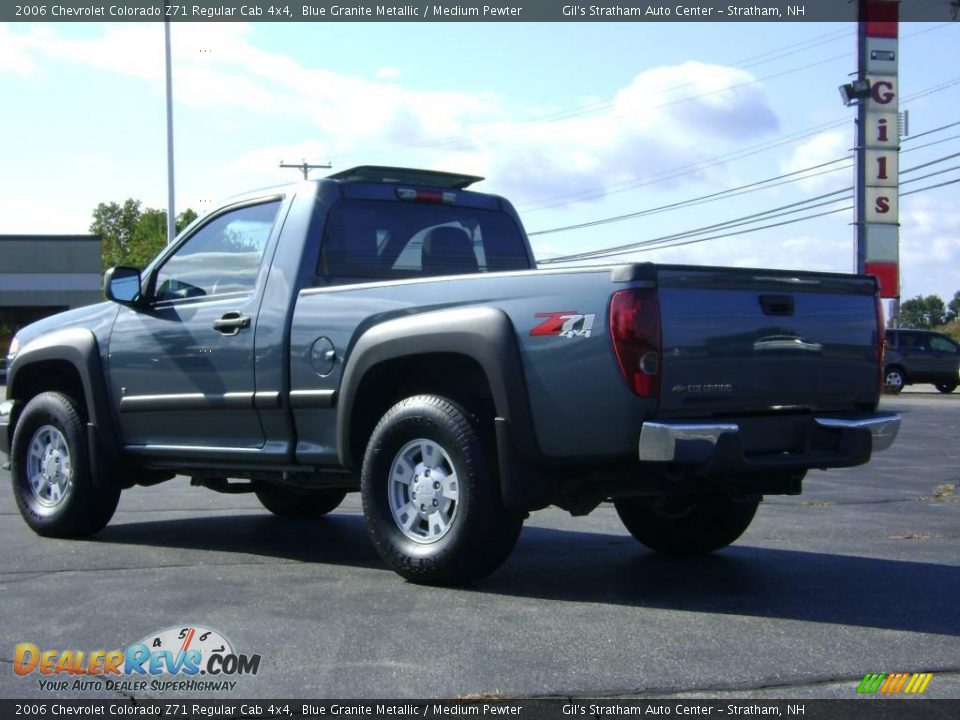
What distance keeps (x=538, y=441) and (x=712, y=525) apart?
5.73ft

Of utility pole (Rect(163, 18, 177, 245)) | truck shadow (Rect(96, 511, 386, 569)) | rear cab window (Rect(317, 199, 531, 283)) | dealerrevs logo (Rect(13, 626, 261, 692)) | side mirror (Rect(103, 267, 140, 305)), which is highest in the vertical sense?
utility pole (Rect(163, 18, 177, 245))

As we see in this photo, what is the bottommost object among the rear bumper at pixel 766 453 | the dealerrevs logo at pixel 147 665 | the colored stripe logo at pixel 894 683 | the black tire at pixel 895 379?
the black tire at pixel 895 379

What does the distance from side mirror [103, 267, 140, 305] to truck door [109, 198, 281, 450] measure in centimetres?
9

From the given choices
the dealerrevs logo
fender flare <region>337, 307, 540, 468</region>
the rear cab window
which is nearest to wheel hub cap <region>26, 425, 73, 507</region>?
the rear cab window

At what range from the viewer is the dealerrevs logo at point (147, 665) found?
4402mm

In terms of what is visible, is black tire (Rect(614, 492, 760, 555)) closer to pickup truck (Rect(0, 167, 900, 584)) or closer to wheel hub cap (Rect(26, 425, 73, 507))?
pickup truck (Rect(0, 167, 900, 584))

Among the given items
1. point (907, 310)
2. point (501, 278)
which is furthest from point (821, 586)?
point (907, 310)

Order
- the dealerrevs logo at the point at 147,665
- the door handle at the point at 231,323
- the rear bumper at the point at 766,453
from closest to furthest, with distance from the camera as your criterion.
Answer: the dealerrevs logo at the point at 147,665 < the rear bumper at the point at 766,453 < the door handle at the point at 231,323

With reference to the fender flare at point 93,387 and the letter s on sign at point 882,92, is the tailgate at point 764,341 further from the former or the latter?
the letter s on sign at point 882,92

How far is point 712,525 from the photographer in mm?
6930

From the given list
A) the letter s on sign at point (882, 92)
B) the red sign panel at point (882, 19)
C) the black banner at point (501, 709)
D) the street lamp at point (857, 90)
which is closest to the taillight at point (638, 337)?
the black banner at point (501, 709)

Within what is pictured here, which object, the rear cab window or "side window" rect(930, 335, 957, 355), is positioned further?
"side window" rect(930, 335, 957, 355)

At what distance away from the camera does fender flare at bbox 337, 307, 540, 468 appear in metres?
5.61

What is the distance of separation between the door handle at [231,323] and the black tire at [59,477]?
4.57ft
